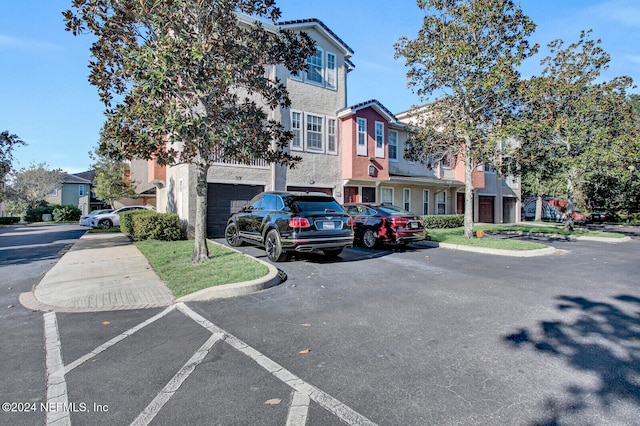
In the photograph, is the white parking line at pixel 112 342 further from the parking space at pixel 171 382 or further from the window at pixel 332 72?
the window at pixel 332 72

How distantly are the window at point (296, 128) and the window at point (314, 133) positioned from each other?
553mm

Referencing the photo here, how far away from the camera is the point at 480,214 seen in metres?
27.3

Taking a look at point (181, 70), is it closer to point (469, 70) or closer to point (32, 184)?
point (469, 70)

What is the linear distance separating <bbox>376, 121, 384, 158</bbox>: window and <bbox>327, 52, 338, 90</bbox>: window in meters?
3.29

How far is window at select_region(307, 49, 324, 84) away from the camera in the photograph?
1800 centimetres

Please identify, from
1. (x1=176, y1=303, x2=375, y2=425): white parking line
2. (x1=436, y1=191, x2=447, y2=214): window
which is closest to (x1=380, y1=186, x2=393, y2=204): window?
(x1=436, y1=191, x2=447, y2=214): window

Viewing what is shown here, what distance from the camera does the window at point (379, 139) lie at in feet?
64.8

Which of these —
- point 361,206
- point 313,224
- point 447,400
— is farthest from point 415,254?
point 447,400

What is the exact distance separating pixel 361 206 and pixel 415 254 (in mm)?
2970

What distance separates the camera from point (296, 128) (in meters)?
17.4

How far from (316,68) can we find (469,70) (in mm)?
7909

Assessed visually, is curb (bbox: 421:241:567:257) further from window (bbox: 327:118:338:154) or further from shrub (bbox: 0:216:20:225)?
shrub (bbox: 0:216:20:225)

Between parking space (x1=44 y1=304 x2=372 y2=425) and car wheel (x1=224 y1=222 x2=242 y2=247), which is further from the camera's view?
car wheel (x1=224 y1=222 x2=242 y2=247)

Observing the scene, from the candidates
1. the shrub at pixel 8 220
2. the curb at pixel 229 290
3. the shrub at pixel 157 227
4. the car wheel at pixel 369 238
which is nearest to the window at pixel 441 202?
the car wheel at pixel 369 238
